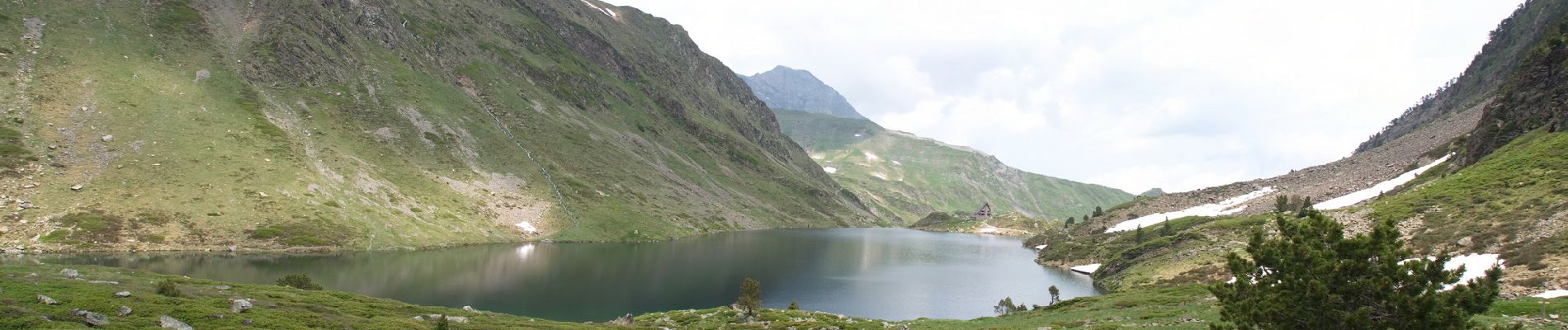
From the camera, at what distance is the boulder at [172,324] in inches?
927

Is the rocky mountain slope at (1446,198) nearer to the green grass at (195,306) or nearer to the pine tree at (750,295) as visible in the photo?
the pine tree at (750,295)

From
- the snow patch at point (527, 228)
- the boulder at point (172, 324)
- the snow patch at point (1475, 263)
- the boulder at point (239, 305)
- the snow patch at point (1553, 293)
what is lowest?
the snow patch at point (1553, 293)

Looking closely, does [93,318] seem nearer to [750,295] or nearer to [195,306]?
[195,306]

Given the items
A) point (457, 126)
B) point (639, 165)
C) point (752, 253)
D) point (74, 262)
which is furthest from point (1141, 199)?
point (74, 262)

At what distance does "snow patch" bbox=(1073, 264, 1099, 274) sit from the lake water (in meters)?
1.89

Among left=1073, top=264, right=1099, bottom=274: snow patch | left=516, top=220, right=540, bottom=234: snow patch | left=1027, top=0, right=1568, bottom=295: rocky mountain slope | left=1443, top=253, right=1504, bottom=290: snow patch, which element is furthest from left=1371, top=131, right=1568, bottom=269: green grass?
left=516, top=220, right=540, bottom=234: snow patch

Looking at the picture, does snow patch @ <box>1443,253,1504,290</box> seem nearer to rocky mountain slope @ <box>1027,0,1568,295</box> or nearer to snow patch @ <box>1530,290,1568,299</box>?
rocky mountain slope @ <box>1027,0,1568,295</box>

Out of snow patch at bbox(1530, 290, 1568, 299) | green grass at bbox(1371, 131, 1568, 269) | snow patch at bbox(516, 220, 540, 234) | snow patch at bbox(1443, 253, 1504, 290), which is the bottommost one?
snow patch at bbox(1530, 290, 1568, 299)

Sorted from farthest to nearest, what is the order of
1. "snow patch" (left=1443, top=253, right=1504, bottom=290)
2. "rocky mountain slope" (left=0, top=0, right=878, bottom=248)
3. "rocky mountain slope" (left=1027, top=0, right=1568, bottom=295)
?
"rocky mountain slope" (left=0, top=0, right=878, bottom=248)
"rocky mountain slope" (left=1027, top=0, right=1568, bottom=295)
"snow patch" (left=1443, top=253, right=1504, bottom=290)

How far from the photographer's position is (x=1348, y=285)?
57.7ft

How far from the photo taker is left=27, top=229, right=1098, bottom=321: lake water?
61125mm

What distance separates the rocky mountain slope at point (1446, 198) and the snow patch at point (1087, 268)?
1915 mm

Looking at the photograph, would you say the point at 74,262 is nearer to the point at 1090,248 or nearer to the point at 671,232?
the point at 671,232

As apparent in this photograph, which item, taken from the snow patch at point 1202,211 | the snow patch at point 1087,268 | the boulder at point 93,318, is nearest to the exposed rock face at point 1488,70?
the snow patch at point 1202,211
